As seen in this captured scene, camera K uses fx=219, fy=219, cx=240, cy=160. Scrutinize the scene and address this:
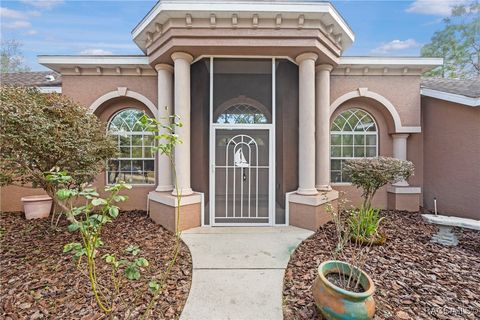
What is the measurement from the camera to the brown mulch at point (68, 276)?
2.42 metres

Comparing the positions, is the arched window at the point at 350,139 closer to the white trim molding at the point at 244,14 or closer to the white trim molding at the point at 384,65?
the white trim molding at the point at 384,65

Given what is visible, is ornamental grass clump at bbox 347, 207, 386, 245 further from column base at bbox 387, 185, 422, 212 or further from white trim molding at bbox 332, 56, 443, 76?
white trim molding at bbox 332, 56, 443, 76

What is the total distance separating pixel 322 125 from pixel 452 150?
12.2 feet

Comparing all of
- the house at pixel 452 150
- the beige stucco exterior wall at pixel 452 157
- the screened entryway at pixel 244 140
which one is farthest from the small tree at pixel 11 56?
the beige stucco exterior wall at pixel 452 157

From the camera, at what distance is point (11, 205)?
20.6 ft

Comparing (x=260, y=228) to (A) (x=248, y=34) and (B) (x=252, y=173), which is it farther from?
(A) (x=248, y=34)

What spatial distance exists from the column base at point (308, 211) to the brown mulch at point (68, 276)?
8.05ft

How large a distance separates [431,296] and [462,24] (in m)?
20.4

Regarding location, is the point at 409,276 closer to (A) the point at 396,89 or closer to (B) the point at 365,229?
(B) the point at 365,229

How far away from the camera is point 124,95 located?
6055 millimetres

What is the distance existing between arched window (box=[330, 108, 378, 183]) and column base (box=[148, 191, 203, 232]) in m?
4.05

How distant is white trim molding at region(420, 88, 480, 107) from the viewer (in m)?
5.30

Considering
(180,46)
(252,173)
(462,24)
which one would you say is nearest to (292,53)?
(180,46)

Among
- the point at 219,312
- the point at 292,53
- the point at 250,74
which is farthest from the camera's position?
the point at 250,74
